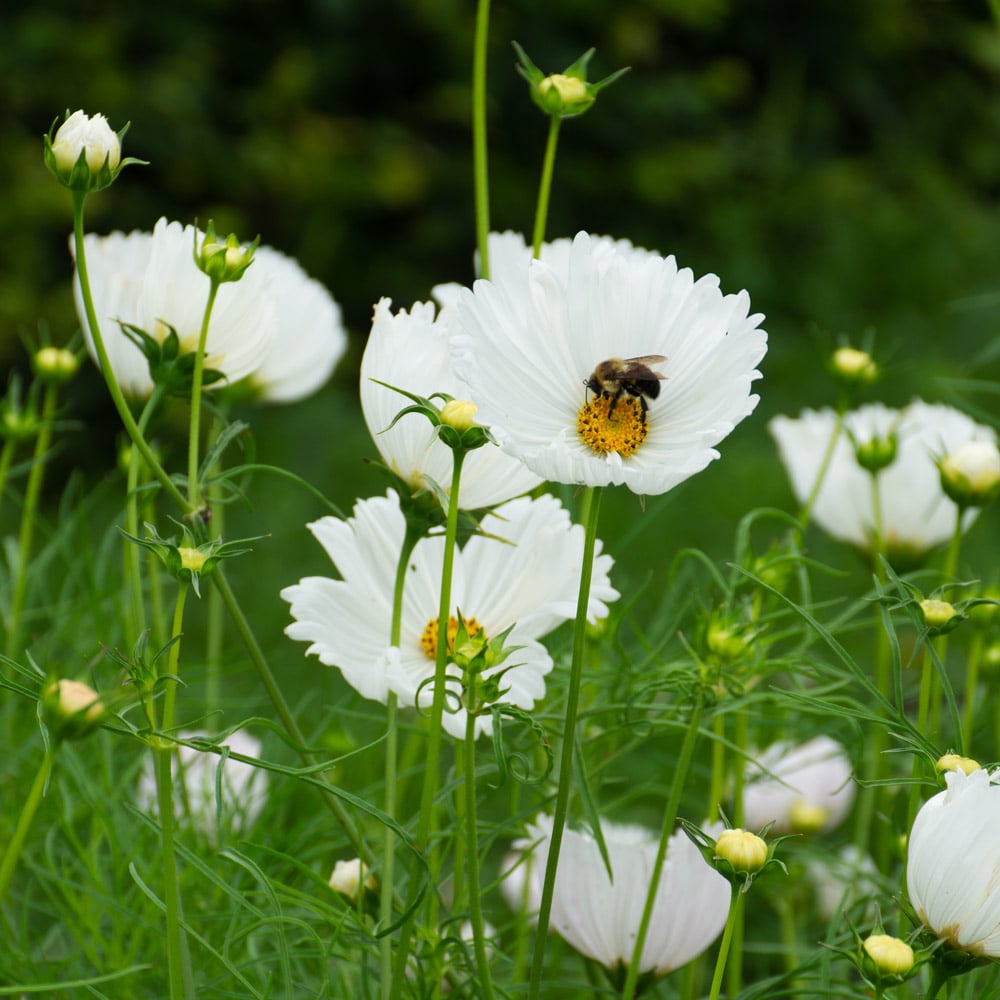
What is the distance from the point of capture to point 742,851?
0.39 metres

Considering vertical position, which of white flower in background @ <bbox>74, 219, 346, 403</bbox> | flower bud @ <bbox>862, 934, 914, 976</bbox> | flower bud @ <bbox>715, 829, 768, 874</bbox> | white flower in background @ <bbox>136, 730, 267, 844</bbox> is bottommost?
flower bud @ <bbox>862, 934, 914, 976</bbox>

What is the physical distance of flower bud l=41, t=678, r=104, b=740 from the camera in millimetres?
340

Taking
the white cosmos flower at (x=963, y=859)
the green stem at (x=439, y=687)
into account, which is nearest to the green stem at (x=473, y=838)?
the green stem at (x=439, y=687)

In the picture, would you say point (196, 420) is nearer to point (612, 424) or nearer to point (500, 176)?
point (612, 424)

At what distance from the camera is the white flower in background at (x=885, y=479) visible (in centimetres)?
72

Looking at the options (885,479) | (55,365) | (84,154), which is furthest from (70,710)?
(885,479)

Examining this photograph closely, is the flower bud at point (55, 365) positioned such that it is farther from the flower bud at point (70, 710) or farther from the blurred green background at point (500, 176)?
the blurred green background at point (500, 176)

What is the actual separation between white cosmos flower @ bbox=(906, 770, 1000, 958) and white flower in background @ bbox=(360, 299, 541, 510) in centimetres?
16

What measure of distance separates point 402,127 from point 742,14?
2.20ft

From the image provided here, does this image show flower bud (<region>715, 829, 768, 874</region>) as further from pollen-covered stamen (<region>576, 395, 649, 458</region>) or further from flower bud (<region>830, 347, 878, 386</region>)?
flower bud (<region>830, 347, 878, 386</region>)

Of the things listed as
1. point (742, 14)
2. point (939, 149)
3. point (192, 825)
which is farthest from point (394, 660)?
point (939, 149)

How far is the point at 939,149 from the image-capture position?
2635 millimetres

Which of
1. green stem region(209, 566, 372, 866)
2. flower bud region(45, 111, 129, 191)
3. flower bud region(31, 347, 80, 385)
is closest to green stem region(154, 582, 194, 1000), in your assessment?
green stem region(209, 566, 372, 866)

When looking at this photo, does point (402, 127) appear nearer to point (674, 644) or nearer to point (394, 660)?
point (674, 644)
